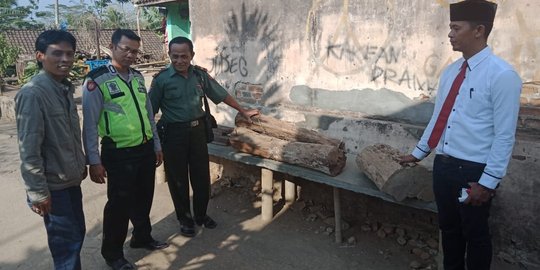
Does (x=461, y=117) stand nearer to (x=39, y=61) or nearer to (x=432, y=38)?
(x=432, y=38)

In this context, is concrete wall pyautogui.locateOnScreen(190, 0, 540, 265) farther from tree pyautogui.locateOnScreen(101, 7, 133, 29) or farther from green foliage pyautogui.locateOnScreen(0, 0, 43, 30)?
green foliage pyautogui.locateOnScreen(0, 0, 43, 30)

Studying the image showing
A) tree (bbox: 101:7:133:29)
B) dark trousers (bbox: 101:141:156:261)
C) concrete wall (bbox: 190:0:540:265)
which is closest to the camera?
dark trousers (bbox: 101:141:156:261)

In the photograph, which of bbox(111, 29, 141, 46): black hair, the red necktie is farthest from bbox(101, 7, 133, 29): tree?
the red necktie

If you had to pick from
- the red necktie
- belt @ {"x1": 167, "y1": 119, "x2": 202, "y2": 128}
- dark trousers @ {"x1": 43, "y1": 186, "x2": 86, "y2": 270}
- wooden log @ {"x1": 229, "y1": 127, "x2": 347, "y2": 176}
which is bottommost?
dark trousers @ {"x1": 43, "y1": 186, "x2": 86, "y2": 270}

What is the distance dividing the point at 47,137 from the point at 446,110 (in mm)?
2529

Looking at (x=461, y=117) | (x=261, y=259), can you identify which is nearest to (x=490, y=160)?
(x=461, y=117)

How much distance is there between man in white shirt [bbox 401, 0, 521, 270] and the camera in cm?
223

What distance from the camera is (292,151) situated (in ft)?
12.8

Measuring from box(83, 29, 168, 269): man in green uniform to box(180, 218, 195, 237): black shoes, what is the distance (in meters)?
0.71

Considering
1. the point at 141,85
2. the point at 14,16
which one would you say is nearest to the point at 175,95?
the point at 141,85

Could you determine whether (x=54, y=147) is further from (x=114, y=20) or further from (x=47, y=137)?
(x=114, y=20)

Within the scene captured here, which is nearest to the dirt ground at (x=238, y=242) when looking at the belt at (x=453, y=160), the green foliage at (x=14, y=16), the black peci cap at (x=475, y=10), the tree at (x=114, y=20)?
the belt at (x=453, y=160)

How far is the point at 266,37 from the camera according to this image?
520 centimetres

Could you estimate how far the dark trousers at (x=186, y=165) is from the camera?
3.86 m
